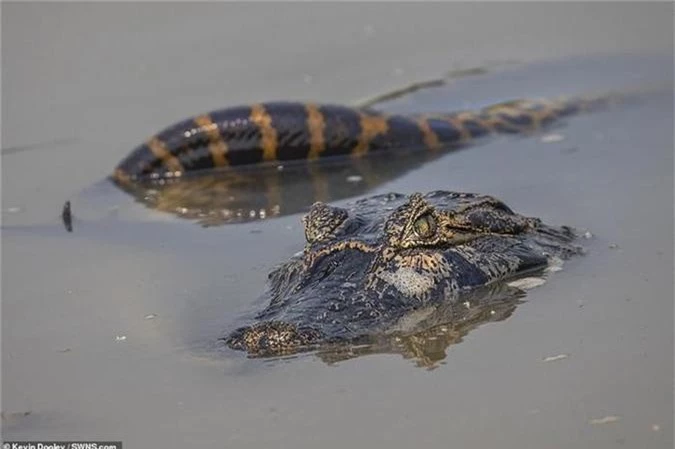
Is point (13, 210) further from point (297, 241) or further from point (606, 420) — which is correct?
point (606, 420)

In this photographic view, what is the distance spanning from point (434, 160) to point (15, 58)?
450 centimetres

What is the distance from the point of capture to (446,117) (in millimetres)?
11062

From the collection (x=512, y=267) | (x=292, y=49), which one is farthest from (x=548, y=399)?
(x=292, y=49)

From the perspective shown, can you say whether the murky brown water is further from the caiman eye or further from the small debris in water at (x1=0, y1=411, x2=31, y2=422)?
→ the caiman eye

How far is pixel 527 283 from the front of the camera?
289 inches

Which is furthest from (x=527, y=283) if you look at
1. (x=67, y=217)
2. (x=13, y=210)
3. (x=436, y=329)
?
(x=13, y=210)

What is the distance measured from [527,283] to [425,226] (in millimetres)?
608

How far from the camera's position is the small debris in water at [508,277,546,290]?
729 centimetres

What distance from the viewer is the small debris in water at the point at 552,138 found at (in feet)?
34.7

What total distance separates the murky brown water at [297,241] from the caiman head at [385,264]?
0.19 metres

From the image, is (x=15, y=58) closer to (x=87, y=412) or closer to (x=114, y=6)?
(x=114, y=6)

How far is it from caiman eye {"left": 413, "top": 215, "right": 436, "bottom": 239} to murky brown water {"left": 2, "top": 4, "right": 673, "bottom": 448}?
62 cm

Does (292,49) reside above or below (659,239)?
above

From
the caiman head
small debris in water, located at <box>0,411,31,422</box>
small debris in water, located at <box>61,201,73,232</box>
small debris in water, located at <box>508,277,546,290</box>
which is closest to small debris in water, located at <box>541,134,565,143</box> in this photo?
the caiman head
